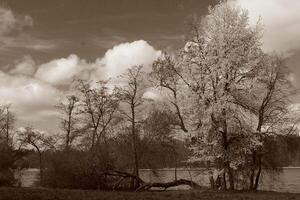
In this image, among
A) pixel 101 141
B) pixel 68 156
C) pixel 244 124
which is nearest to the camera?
pixel 244 124

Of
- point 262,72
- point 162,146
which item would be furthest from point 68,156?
point 262,72

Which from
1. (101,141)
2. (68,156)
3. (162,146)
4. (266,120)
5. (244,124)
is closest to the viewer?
(244,124)

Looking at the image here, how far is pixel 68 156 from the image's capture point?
35.5 meters

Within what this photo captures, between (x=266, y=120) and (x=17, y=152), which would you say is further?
(x=17, y=152)

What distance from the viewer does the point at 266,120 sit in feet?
103

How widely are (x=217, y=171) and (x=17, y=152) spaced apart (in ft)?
80.8

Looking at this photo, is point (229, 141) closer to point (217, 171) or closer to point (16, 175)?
point (217, 171)

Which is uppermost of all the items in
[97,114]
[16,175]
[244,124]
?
[97,114]

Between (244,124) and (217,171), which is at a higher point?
(244,124)

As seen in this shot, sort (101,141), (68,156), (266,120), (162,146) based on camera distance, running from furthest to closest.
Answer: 1. (101,141)
2. (162,146)
3. (68,156)
4. (266,120)

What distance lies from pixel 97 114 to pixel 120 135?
11.5 ft

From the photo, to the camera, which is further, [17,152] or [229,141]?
[17,152]

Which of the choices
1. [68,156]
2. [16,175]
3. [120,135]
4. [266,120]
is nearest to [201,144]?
[266,120]

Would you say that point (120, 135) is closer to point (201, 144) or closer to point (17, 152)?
point (17, 152)
